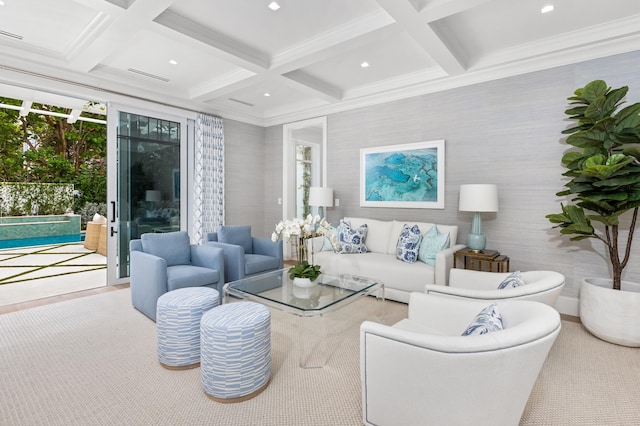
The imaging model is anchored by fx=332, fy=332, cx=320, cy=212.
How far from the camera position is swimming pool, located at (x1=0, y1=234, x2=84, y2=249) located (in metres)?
7.85

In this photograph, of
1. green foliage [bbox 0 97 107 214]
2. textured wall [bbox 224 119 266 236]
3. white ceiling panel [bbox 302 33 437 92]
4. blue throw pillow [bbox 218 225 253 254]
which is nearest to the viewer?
white ceiling panel [bbox 302 33 437 92]

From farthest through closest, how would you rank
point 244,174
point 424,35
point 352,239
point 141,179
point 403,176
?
point 244,174
point 141,179
point 403,176
point 352,239
point 424,35

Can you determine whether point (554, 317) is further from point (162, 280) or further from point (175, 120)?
point (175, 120)

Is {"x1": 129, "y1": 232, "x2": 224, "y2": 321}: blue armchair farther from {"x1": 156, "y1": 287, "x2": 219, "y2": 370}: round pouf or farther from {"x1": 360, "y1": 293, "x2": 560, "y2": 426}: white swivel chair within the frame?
{"x1": 360, "y1": 293, "x2": 560, "y2": 426}: white swivel chair

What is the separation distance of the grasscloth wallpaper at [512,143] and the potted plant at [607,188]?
1.23 ft

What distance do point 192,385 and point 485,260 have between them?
3.09 m

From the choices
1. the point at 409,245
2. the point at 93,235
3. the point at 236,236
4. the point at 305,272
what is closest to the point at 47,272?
the point at 93,235

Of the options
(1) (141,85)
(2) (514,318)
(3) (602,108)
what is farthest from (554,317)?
(1) (141,85)

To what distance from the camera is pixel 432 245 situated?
3.82 metres

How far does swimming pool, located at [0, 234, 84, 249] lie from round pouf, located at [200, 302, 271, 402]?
869cm

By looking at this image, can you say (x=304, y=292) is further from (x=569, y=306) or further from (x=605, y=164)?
(x=569, y=306)

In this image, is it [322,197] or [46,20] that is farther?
[322,197]

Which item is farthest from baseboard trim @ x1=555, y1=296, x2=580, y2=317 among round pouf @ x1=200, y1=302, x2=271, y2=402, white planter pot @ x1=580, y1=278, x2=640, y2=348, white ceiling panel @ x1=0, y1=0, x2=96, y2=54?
white ceiling panel @ x1=0, y1=0, x2=96, y2=54

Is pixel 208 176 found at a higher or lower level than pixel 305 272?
higher
